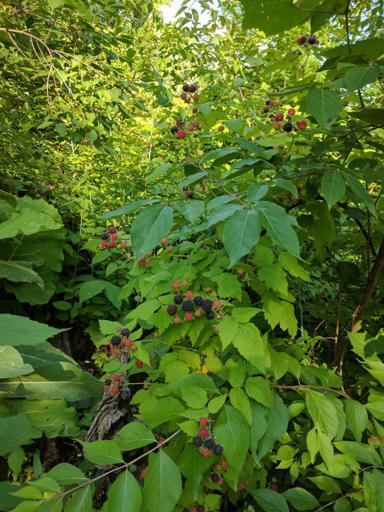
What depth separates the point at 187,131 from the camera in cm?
129

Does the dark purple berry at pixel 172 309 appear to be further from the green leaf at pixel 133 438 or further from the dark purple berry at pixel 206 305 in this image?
the green leaf at pixel 133 438

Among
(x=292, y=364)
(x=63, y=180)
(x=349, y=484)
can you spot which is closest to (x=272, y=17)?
(x=292, y=364)

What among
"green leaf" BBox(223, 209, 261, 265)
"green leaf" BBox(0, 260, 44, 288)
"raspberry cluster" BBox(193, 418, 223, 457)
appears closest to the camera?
"green leaf" BBox(223, 209, 261, 265)

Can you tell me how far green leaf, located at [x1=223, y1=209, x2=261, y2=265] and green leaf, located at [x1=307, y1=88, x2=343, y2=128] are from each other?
1.07ft

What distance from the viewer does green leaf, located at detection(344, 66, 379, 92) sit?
0.80 m

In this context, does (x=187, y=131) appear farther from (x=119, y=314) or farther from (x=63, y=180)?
(x=63, y=180)

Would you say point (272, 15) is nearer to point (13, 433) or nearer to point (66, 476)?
point (66, 476)

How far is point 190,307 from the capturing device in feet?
3.53

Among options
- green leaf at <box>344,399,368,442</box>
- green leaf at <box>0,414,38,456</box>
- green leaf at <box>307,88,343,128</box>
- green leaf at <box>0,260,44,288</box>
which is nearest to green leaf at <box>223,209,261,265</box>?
green leaf at <box>307,88,343,128</box>

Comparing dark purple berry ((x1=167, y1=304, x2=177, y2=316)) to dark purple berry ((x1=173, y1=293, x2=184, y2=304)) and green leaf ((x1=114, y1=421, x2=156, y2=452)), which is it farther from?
green leaf ((x1=114, y1=421, x2=156, y2=452))

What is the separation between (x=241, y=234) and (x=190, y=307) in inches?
16.2

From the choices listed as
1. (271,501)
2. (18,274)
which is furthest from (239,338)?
(18,274)

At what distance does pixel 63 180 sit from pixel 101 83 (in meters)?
1.21

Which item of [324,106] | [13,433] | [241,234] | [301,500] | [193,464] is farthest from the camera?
[13,433]
